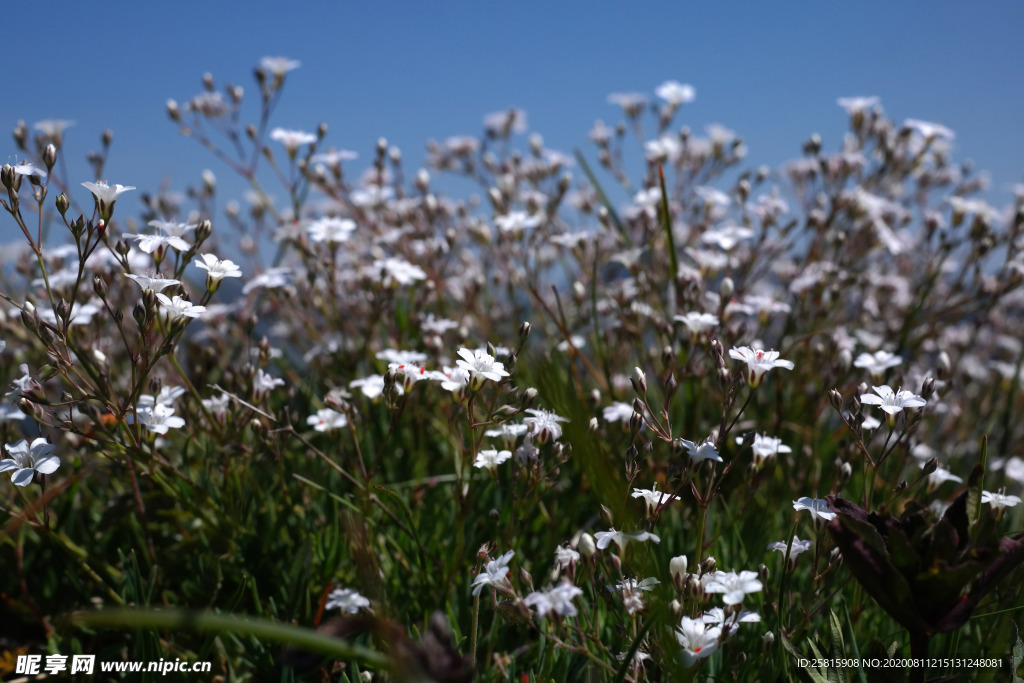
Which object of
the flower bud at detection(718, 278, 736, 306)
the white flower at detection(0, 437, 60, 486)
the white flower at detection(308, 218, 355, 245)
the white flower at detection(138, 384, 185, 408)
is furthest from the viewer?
the white flower at detection(308, 218, 355, 245)

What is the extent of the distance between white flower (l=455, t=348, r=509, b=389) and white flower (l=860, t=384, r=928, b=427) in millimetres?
989

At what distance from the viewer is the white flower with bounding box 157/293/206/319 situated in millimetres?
1943

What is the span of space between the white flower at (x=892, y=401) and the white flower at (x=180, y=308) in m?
1.84

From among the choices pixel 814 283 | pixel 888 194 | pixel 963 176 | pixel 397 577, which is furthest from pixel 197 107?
pixel 963 176

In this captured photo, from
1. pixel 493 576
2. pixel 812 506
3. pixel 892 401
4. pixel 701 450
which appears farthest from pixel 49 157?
pixel 892 401

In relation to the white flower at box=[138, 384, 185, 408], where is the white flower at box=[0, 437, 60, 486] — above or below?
below

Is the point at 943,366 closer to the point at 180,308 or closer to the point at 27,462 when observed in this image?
the point at 180,308

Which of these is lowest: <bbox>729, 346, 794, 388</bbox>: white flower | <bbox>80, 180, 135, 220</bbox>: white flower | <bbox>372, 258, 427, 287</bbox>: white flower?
<bbox>729, 346, 794, 388</bbox>: white flower

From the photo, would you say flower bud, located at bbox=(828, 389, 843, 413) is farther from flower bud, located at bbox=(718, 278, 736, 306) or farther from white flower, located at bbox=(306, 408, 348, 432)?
white flower, located at bbox=(306, 408, 348, 432)

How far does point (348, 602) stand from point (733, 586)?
3.60 feet

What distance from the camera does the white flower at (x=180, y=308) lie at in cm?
194

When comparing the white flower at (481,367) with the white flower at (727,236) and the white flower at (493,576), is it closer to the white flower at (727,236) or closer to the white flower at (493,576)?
the white flower at (493,576)

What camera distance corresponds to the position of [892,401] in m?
2.00

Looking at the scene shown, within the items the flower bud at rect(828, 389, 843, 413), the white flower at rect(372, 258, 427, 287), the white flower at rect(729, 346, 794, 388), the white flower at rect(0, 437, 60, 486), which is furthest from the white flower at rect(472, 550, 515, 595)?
the white flower at rect(372, 258, 427, 287)
